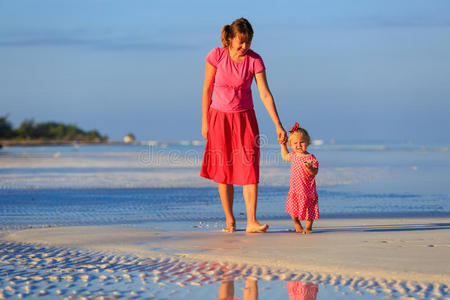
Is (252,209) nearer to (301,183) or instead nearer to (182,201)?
(301,183)

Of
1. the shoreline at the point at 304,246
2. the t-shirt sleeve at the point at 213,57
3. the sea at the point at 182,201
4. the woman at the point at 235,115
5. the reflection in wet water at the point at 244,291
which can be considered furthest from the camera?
the sea at the point at 182,201

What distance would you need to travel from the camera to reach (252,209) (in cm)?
638

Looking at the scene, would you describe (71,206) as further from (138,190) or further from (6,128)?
(6,128)

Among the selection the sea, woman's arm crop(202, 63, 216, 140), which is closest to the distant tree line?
the sea

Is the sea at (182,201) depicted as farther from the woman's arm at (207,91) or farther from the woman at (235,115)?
the woman's arm at (207,91)

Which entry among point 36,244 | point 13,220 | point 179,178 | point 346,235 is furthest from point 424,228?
point 179,178

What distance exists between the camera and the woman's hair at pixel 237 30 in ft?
20.5

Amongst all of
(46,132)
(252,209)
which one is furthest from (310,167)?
(46,132)

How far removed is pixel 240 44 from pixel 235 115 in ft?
Result: 2.25

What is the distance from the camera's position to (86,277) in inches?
160

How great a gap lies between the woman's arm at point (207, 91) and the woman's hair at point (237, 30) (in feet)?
1.01

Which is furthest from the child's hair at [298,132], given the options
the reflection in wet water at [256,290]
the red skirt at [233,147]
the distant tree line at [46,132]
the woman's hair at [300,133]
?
the distant tree line at [46,132]

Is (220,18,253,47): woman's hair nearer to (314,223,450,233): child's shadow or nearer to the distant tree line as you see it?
(314,223,450,233): child's shadow

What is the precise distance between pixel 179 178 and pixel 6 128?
5491 centimetres
